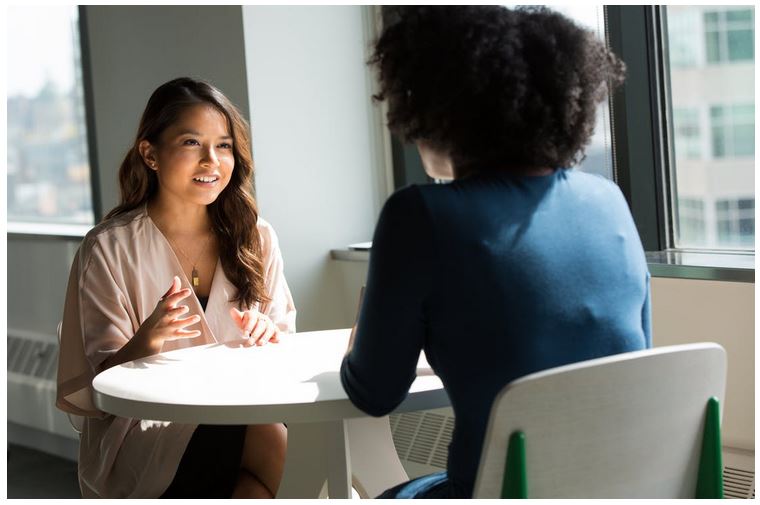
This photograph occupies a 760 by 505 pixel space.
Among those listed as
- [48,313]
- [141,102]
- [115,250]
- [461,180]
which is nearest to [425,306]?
[461,180]

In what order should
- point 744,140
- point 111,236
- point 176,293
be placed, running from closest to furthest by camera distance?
1. point 176,293
2. point 111,236
3. point 744,140

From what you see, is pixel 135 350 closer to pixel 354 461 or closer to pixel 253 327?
pixel 253 327

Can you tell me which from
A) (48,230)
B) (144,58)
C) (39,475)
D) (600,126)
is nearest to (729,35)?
(600,126)

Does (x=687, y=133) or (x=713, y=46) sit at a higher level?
(x=713, y=46)

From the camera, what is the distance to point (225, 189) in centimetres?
248

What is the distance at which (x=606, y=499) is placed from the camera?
1.33 metres

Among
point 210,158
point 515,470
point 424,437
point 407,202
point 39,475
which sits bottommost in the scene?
point 39,475

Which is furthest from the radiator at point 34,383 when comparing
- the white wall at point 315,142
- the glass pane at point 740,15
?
the glass pane at point 740,15

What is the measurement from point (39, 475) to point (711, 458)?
10.5 ft

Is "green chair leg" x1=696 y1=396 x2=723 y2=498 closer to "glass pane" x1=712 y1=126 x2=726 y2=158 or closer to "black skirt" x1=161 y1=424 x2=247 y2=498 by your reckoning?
"black skirt" x1=161 y1=424 x2=247 y2=498

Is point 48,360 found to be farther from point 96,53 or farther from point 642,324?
point 642,324

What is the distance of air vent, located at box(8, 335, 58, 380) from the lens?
4348 millimetres

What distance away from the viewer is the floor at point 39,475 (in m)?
3.66

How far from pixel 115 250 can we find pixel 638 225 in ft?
4.78
